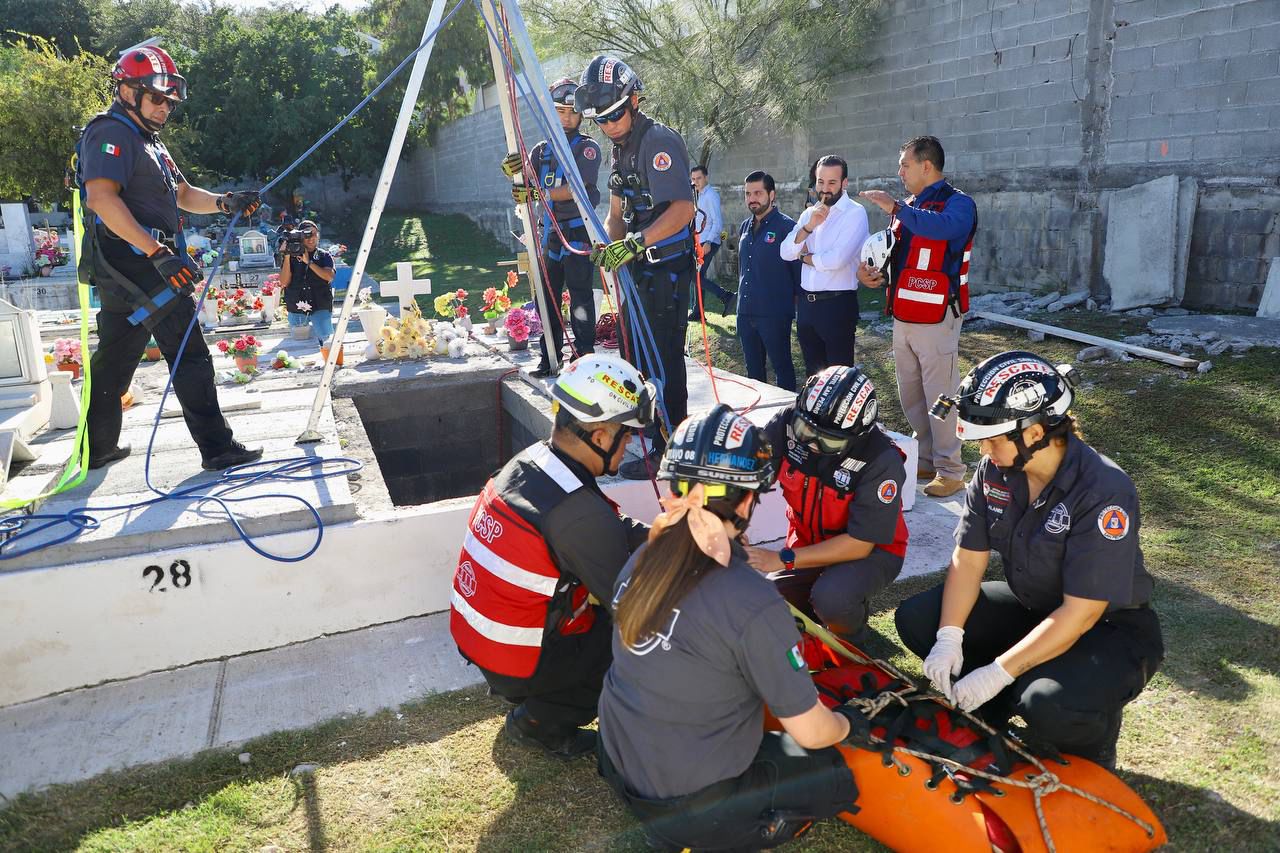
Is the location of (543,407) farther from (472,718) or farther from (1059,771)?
(1059,771)

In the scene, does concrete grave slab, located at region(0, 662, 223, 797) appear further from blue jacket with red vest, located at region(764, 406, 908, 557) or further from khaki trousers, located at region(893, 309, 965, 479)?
khaki trousers, located at region(893, 309, 965, 479)

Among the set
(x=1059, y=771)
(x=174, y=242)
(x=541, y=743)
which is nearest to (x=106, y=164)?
(x=174, y=242)

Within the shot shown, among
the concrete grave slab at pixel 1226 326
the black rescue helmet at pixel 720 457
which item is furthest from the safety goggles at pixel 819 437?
the concrete grave slab at pixel 1226 326

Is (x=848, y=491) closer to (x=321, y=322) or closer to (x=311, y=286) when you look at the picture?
(x=321, y=322)

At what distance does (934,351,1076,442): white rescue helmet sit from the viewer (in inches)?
112

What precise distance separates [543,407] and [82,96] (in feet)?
68.5

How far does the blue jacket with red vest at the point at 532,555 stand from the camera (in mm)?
2918

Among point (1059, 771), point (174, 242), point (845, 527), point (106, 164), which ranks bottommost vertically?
point (1059, 771)

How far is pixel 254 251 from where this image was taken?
19844 mm

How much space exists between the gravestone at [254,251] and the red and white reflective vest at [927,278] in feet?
58.0

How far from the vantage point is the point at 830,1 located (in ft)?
40.9

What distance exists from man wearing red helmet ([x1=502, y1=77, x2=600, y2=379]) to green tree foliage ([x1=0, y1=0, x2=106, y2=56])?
38.9 metres

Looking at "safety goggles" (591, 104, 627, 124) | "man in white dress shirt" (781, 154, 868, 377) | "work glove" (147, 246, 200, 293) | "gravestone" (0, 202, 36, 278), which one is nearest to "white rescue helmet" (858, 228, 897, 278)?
"man in white dress shirt" (781, 154, 868, 377)

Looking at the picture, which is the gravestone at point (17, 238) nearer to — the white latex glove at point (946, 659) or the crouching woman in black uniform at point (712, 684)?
the crouching woman in black uniform at point (712, 684)
